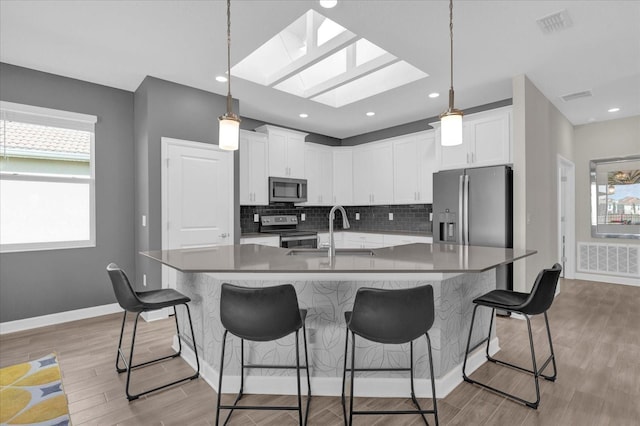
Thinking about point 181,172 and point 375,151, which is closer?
point 181,172

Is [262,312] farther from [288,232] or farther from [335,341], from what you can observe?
[288,232]

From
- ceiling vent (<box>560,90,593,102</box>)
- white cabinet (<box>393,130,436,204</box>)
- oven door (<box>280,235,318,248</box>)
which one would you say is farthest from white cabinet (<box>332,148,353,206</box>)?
ceiling vent (<box>560,90,593,102</box>)

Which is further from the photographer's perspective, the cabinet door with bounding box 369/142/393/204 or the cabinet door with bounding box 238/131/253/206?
the cabinet door with bounding box 369/142/393/204

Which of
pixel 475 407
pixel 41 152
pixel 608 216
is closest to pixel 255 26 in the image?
pixel 41 152

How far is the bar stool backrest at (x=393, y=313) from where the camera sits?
5.48 feet

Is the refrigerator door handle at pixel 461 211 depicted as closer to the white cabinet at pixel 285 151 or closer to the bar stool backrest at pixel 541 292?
the bar stool backrest at pixel 541 292

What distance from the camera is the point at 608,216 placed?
5.53 metres

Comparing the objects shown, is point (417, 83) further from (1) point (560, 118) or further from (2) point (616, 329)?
(2) point (616, 329)

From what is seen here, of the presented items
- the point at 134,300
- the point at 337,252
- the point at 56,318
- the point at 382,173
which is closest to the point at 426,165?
the point at 382,173

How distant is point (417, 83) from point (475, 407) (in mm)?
3252

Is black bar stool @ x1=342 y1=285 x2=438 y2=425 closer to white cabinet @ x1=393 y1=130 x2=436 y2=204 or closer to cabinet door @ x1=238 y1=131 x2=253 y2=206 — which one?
cabinet door @ x1=238 y1=131 x2=253 y2=206

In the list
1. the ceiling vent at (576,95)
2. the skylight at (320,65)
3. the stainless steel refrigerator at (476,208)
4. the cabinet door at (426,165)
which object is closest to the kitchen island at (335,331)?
the stainless steel refrigerator at (476,208)

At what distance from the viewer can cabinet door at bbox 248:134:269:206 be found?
4.88 meters

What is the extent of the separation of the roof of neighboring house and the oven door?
105 inches
